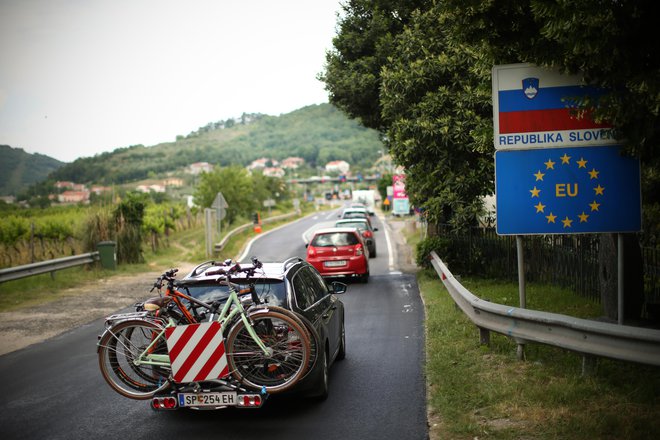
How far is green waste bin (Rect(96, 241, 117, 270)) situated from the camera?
23.8m

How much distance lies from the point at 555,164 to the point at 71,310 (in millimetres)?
11543

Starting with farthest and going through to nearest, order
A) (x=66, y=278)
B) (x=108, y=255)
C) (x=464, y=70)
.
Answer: (x=108, y=255)
(x=66, y=278)
(x=464, y=70)

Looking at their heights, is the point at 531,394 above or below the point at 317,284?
below

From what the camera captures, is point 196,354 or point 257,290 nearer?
point 196,354

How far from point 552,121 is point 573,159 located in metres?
0.49

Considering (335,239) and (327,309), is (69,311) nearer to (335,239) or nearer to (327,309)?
(335,239)

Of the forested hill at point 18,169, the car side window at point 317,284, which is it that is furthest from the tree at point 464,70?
the forested hill at point 18,169

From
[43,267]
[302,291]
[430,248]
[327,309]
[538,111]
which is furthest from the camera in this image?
[43,267]

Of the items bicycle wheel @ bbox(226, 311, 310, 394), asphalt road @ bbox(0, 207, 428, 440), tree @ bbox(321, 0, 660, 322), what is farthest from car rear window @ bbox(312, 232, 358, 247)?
bicycle wheel @ bbox(226, 311, 310, 394)

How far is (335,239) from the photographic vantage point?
19.4 metres

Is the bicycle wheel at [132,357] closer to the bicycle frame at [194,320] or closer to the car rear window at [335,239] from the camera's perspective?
the bicycle frame at [194,320]

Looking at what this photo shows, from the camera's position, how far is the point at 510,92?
26.6 feet

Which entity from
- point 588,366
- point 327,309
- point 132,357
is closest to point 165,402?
point 132,357

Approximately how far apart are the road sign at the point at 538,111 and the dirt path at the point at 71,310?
27.4 feet
